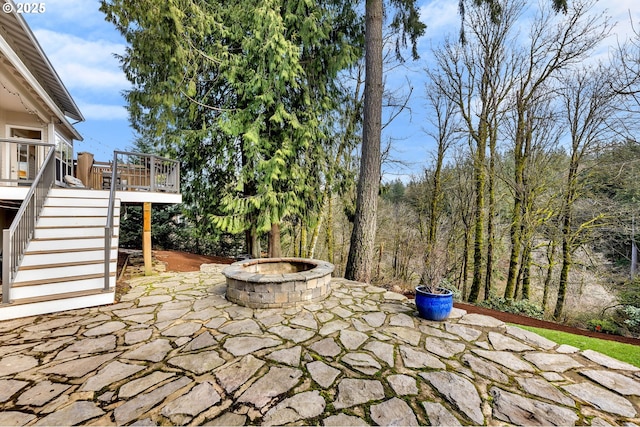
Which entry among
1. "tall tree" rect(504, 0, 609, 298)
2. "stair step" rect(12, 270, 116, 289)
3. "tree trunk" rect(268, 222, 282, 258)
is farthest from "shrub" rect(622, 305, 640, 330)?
"stair step" rect(12, 270, 116, 289)

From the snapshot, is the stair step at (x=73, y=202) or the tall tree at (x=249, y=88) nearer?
the stair step at (x=73, y=202)

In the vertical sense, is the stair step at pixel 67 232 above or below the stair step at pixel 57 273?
above

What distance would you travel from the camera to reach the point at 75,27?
6.58 meters

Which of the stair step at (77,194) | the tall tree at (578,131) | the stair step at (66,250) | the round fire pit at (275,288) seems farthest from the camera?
the tall tree at (578,131)

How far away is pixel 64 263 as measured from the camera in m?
4.24

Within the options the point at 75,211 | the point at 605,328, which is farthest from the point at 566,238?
the point at 75,211

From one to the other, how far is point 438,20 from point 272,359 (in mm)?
9271

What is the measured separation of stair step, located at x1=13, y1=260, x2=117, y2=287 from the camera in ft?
12.4

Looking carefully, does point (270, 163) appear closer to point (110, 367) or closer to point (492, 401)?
point (110, 367)

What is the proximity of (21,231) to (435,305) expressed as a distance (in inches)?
240

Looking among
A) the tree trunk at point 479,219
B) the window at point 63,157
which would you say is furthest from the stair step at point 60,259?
the tree trunk at point 479,219

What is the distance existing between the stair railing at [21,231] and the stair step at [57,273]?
10 cm

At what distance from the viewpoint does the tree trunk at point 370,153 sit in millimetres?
6078

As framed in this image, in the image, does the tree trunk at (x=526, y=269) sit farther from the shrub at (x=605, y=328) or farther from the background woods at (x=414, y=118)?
the shrub at (x=605, y=328)
